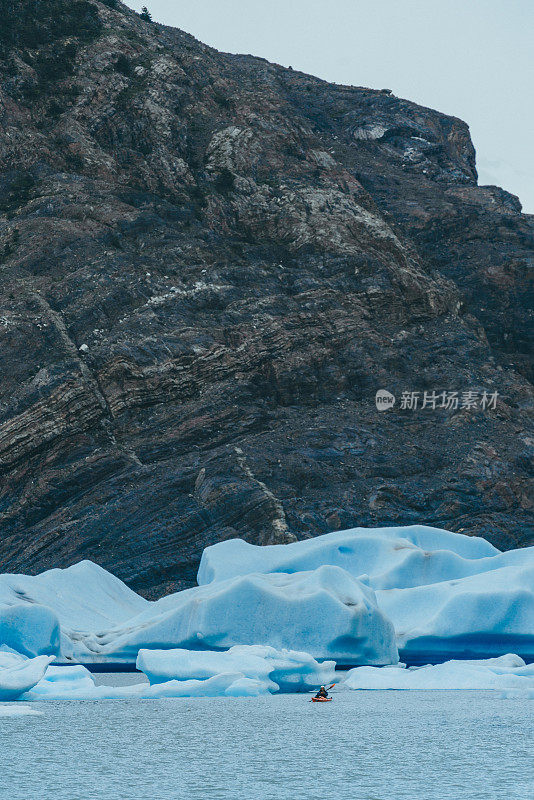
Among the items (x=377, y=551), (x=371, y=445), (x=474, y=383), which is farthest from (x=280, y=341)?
(x=377, y=551)

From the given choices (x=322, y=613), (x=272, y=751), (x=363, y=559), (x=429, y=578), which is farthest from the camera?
(x=363, y=559)

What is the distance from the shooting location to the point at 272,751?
11.4m

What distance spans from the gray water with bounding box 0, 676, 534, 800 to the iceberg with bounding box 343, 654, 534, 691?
39.0 inches

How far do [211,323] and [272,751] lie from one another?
98.6 ft

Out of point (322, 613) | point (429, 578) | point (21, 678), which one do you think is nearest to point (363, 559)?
point (429, 578)

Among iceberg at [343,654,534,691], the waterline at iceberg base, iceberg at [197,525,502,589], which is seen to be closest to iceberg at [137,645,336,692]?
the waterline at iceberg base

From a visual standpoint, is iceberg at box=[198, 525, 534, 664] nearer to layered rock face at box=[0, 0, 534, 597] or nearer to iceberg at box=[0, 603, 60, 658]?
iceberg at box=[0, 603, 60, 658]

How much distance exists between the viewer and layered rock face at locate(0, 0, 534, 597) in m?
35.3

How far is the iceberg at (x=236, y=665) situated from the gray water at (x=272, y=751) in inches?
20.9

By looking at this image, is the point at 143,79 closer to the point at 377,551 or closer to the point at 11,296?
the point at 11,296

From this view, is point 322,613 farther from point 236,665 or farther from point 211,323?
point 211,323

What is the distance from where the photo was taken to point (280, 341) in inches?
1617

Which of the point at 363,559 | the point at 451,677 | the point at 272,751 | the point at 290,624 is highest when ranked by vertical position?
the point at 363,559

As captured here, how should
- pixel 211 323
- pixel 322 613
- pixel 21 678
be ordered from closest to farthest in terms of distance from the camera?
pixel 21 678
pixel 322 613
pixel 211 323
